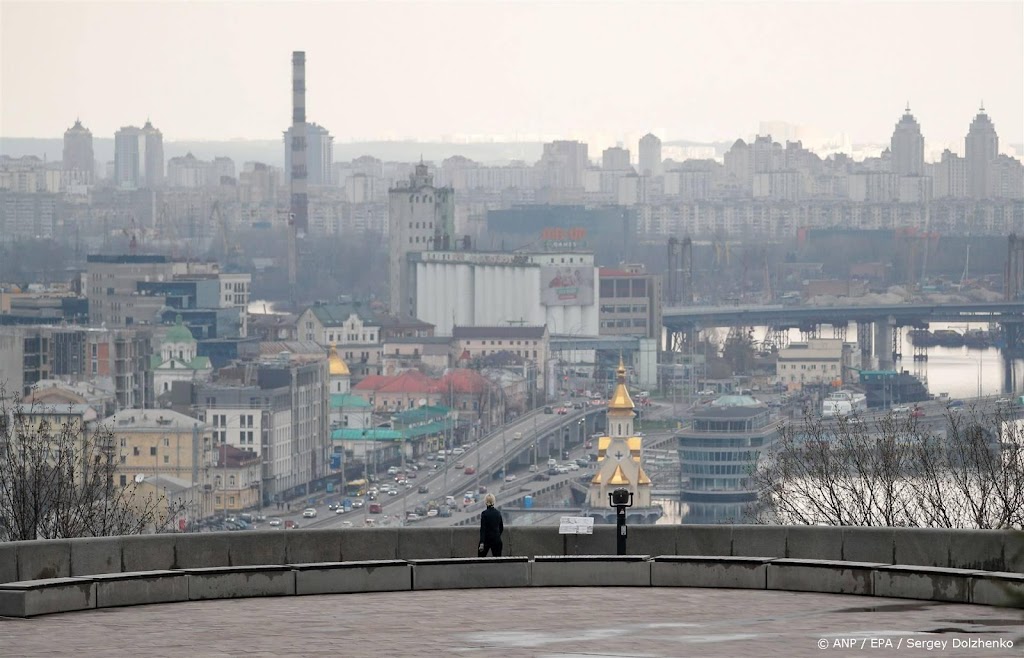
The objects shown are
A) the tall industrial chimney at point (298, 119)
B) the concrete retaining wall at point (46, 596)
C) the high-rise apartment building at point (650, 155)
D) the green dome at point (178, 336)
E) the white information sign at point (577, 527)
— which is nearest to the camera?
the concrete retaining wall at point (46, 596)

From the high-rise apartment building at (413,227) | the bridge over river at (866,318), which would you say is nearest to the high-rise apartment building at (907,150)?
the bridge over river at (866,318)

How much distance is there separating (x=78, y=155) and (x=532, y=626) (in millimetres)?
123681

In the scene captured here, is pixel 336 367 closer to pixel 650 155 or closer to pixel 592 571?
pixel 592 571

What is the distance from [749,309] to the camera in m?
81.7

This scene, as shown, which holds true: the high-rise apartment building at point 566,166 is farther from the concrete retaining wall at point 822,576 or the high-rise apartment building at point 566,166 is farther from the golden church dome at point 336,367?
the concrete retaining wall at point 822,576

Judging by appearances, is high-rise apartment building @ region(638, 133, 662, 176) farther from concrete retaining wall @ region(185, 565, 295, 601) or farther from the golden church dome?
concrete retaining wall @ region(185, 565, 295, 601)

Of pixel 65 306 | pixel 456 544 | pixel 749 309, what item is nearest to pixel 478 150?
pixel 749 309

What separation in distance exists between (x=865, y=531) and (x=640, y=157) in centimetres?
13782

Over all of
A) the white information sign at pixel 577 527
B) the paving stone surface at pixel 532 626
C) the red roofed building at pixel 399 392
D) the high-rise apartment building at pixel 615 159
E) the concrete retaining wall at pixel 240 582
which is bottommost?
the red roofed building at pixel 399 392

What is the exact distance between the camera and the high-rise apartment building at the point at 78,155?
125375 millimetres

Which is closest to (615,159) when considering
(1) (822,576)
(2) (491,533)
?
(2) (491,533)

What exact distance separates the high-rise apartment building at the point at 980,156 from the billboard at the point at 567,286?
190 feet

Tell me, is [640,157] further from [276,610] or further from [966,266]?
[276,610]

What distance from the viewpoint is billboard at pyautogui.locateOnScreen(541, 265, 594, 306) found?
73.9 m
